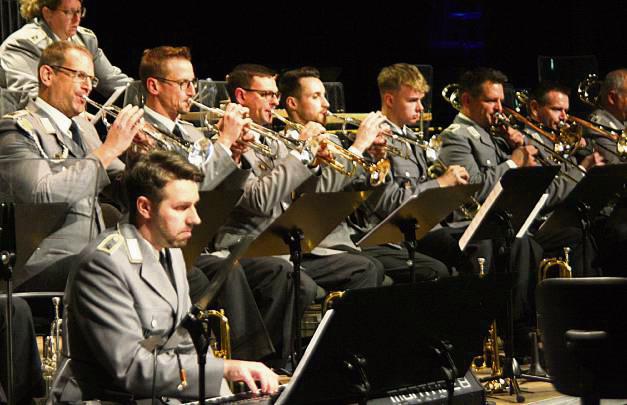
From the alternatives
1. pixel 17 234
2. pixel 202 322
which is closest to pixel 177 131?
pixel 17 234

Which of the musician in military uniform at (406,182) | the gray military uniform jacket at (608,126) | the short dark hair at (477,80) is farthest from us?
the gray military uniform jacket at (608,126)

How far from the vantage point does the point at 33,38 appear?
648 cm

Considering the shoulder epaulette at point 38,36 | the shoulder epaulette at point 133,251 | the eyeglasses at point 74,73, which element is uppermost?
the shoulder epaulette at point 38,36

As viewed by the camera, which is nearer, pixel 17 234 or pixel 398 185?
pixel 17 234

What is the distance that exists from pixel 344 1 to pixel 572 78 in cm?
229

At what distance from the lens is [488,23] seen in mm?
10992

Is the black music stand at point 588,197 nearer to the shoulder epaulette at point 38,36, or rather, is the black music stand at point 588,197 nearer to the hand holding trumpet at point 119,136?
the hand holding trumpet at point 119,136

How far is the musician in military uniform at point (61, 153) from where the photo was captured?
4680 millimetres

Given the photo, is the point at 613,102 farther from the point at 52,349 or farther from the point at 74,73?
the point at 52,349

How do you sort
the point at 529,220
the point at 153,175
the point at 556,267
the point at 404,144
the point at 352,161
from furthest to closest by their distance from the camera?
the point at 556,267 < the point at 404,144 < the point at 352,161 < the point at 529,220 < the point at 153,175

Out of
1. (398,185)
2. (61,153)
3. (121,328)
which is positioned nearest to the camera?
(121,328)

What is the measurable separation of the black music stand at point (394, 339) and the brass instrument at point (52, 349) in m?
1.58

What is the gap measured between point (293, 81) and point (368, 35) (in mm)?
3560

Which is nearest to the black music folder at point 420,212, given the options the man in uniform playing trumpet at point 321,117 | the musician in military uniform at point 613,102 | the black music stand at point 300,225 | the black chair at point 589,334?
the black music stand at point 300,225
